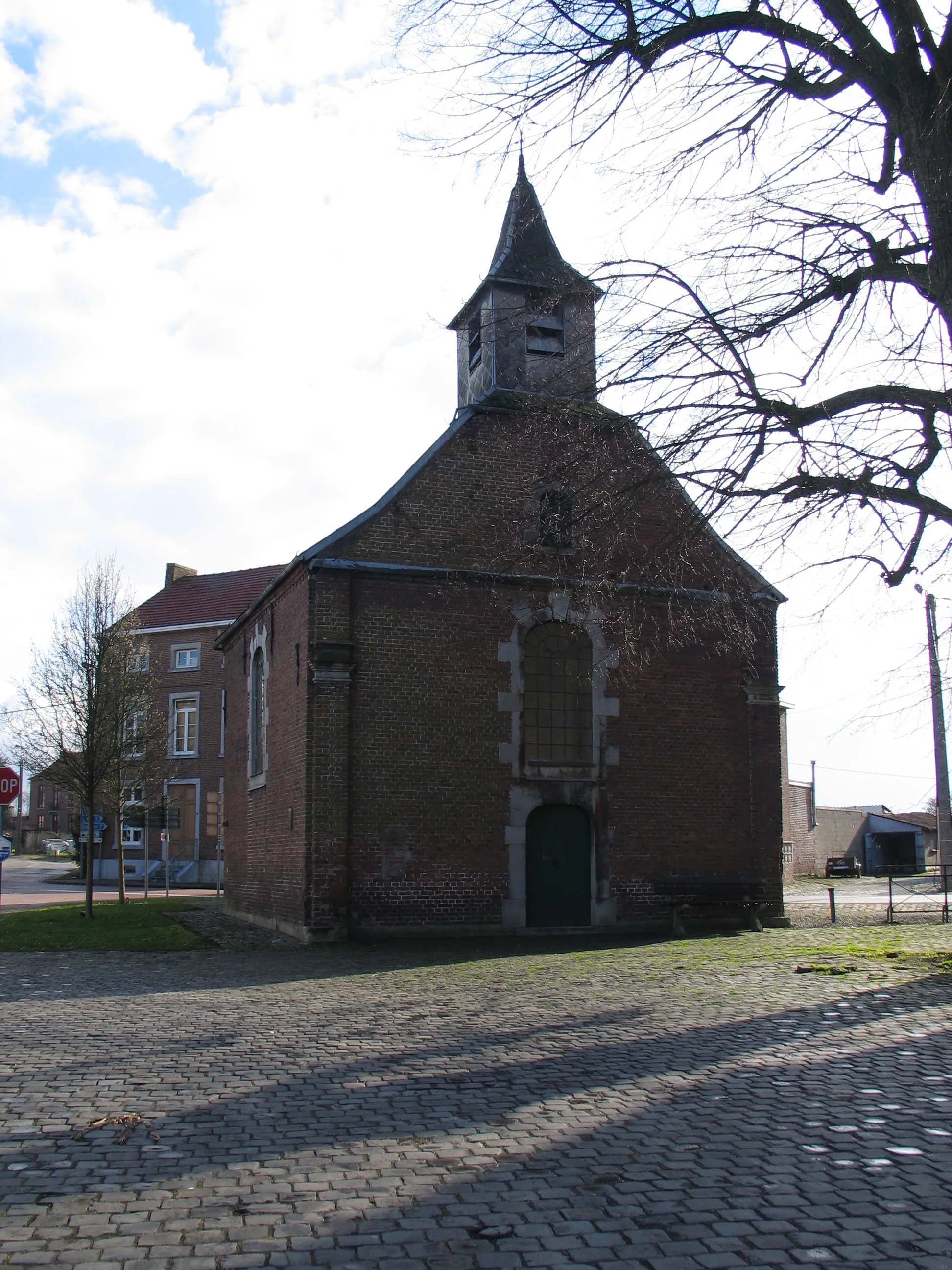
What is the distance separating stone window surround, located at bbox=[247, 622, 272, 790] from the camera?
1981 cm

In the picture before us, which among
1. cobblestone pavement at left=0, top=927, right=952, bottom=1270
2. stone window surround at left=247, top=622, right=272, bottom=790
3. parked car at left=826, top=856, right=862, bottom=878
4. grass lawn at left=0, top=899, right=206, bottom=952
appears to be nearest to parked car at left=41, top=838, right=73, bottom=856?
parked car at left=826, top=856, right=862, bottom=878

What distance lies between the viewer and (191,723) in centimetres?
4425

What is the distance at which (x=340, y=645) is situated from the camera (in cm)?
1609

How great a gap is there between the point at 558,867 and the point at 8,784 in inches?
341

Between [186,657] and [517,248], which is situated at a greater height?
[517,248]

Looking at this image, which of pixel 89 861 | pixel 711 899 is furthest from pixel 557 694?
pixel 89 861

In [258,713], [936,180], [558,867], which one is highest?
[936,180]

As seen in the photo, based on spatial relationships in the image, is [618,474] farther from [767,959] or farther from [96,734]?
[96,734]

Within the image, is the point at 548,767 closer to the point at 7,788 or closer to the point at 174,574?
the point at 7,788

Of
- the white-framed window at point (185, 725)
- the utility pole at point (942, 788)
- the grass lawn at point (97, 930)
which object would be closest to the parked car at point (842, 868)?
the utility pole at point (942, 788)

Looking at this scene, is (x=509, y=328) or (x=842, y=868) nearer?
(x=509, y=328)

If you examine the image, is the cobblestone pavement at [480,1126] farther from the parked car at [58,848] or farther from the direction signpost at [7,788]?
the parked car at [58,848]

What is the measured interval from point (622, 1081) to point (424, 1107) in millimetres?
1366

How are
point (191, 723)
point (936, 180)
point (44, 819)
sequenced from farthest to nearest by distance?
point (44, 819) < point (191, 723) < point (936, 180)
